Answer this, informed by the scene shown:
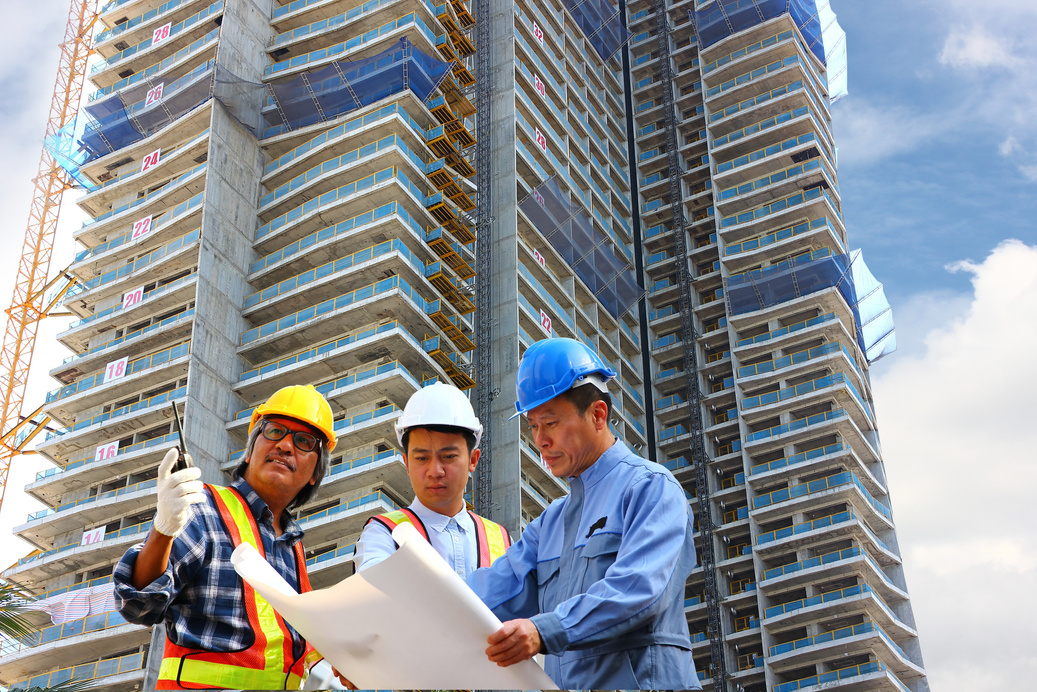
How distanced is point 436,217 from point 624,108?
114 feet

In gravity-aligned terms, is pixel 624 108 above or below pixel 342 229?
above

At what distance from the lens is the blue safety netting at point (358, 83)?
62469 millimetres

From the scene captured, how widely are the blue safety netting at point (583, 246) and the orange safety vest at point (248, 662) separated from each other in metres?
61.8

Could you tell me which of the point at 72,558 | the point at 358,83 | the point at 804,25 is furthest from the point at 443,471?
the point at 804,25

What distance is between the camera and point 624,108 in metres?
92.7

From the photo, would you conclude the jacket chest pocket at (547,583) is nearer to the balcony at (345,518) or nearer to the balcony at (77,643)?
the balcony at (345,518)

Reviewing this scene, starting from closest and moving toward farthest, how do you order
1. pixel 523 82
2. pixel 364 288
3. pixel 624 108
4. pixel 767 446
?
pixel 364 288 < pixel 767 446 < pixel 523 82 < pixel 624 108

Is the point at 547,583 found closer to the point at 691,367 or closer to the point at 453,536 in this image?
the point at 453,536

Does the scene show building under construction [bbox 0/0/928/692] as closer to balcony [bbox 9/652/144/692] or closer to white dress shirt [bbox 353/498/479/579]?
balcony [bbox 9/652/144/692]

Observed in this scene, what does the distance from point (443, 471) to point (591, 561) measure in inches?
97.3

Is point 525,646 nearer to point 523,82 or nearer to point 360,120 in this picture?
point 360,120

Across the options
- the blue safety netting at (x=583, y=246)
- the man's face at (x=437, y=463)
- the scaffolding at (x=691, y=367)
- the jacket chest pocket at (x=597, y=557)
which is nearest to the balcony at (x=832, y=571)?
the scaffolding at (x=691, y=367)

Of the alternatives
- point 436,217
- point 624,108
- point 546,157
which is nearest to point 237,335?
point 436,217

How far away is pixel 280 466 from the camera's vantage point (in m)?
7.24
